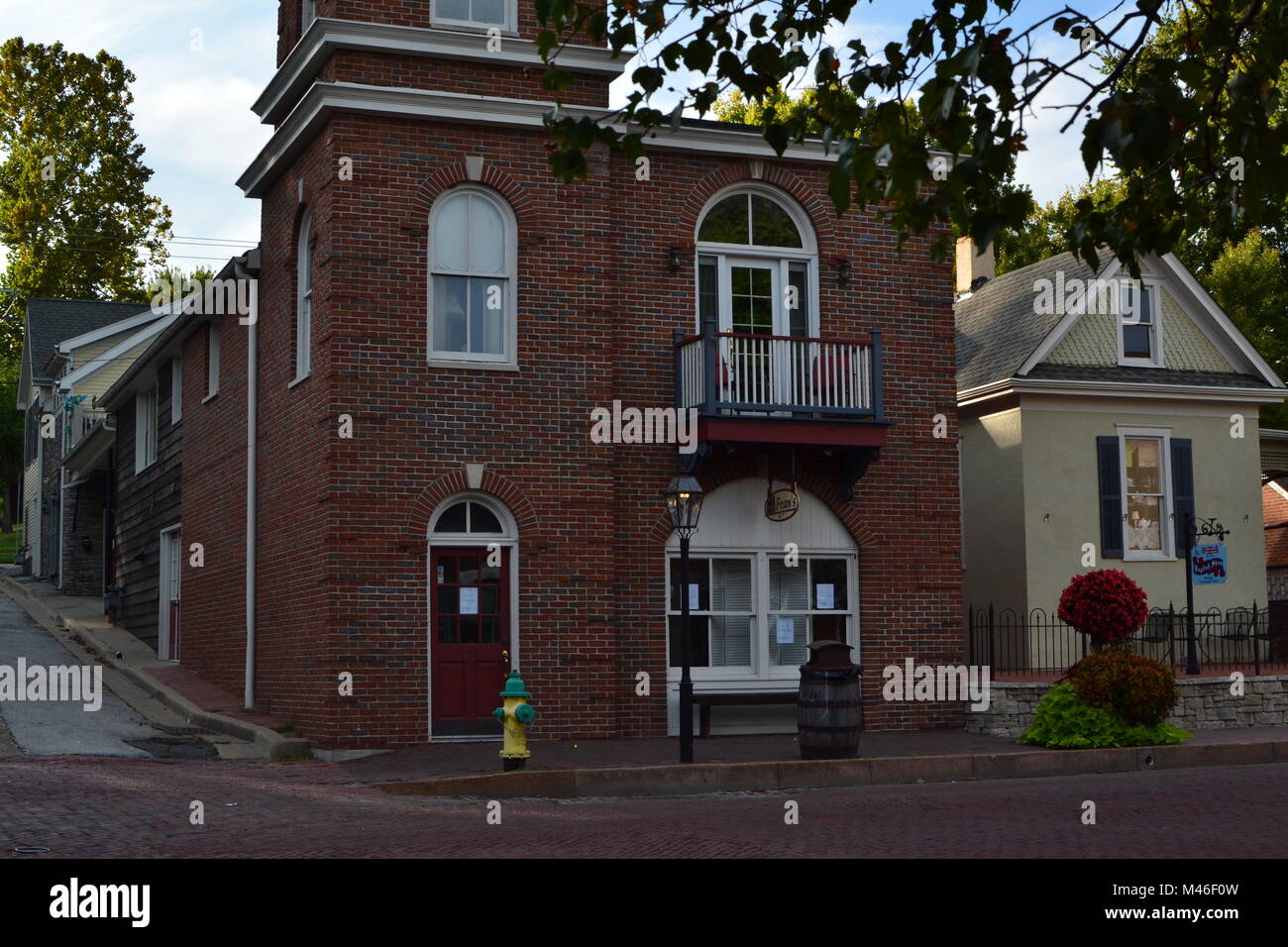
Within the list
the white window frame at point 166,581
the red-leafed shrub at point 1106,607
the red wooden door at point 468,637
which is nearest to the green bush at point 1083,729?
the red-leafed shrub at point 1106,607

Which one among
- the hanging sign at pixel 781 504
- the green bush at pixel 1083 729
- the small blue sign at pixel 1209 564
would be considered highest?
the hanging sign at pixel 781 504

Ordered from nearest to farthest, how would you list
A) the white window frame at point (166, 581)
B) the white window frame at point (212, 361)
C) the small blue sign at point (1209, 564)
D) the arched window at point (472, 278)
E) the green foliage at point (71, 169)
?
the arched window at point (472, 278)
the white window frame at point (212, 361)
the small blue sign at point (1209, 564)
the white window frame at point (166, 581)
the green foliage at point (71, 169)

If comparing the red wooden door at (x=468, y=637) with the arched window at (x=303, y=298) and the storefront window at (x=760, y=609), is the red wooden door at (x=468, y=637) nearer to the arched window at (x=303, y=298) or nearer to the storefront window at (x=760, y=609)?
the storefront window at (x=760, y=609)

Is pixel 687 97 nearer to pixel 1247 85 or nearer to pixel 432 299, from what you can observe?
pixel 1247 85

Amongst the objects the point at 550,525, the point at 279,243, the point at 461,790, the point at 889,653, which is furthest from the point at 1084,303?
the point at 461,790

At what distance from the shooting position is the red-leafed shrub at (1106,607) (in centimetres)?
1873

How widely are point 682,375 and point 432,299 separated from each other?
3141 millimetres

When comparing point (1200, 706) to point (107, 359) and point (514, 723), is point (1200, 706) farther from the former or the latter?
point (107, 359)

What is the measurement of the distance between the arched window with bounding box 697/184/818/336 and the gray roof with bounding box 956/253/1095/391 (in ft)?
18.3

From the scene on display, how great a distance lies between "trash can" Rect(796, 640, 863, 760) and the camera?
51.6ft

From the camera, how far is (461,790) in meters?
13.8

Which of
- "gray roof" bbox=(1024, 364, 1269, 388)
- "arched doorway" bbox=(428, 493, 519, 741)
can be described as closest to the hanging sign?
"arched doorway" bbox=(428, 493, 519, 741)

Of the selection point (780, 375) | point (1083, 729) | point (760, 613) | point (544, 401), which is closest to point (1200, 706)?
point (1083, 729)

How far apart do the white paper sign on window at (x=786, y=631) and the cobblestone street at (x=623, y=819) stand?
3.98m
